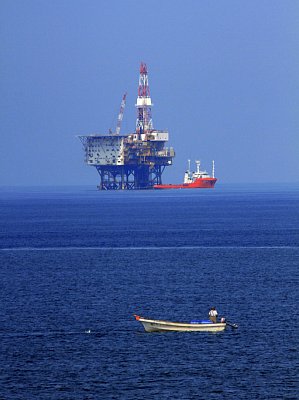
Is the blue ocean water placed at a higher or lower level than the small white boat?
lower

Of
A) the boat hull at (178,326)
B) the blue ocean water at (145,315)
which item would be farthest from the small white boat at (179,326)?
the blue ocean water at (145,315)

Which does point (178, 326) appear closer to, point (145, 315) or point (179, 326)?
point (179, 326)

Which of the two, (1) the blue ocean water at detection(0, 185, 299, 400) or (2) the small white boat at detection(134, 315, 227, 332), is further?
(2) the small white boat at detection(134, 315, 227, 332)

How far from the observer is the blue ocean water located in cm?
6128

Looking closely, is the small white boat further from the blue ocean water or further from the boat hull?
the blue ocean water

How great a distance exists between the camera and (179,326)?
7600cm

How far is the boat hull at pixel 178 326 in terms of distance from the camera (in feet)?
249

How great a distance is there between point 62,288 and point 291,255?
38.6m

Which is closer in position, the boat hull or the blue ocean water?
the blue ocean water

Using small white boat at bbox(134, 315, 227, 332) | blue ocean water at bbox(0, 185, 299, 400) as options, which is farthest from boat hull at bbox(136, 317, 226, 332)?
blue ocean water at bbox(0, 185, 299, 400)

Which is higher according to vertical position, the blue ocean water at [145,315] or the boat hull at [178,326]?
the boat hull at [178,326]

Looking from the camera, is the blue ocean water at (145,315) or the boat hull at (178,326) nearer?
the blue ocean water at (145,315)

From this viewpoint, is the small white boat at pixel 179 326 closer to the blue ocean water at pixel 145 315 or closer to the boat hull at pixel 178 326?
the boat hull at pixel 178 326

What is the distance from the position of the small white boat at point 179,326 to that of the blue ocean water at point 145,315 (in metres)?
0.59
